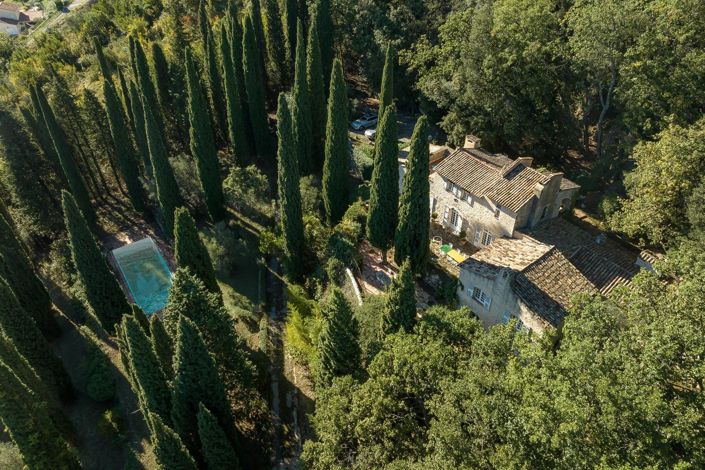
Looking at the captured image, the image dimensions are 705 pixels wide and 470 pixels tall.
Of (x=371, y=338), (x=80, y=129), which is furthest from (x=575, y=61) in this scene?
(x=80, y=129)

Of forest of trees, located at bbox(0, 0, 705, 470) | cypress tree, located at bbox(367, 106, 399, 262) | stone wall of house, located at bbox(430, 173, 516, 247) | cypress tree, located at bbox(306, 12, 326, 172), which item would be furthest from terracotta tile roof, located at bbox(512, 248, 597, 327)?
cypress tree, located at bbox(306, 12, 326, 172)

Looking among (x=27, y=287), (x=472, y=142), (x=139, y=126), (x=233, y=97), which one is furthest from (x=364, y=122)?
(x=27, y=287)

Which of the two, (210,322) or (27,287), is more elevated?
(210,322)

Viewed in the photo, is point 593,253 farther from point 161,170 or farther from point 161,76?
point 161,76

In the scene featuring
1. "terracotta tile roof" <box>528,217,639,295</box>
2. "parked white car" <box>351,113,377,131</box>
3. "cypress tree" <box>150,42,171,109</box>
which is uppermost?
"cypress tree" <box>150,42,171,109</box>

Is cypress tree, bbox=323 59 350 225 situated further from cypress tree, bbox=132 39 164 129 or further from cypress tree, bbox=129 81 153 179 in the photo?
cypress tree, bbox=132 39 164 129

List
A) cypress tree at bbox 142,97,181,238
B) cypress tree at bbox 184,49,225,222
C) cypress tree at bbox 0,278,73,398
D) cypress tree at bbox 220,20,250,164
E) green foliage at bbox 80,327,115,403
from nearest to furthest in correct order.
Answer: cypress tree at bbox 0,278,73,398, green foliage at bbox 80,327,115,403, cypress tree at bbox 142,97,181,238, cypress tree at bbox 184,49,225,222, cypress tree at bbox 220,20,250,164

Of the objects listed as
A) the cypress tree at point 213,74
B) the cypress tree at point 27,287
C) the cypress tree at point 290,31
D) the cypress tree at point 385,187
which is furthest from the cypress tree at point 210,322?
the cypress tree at point 290,31

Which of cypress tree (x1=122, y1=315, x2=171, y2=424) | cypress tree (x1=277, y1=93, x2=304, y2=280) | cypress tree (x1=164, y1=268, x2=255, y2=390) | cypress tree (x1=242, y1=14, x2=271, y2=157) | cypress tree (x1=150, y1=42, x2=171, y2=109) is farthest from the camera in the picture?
cypress tree (x1=150, y1=42, x2=171, y2=109)
